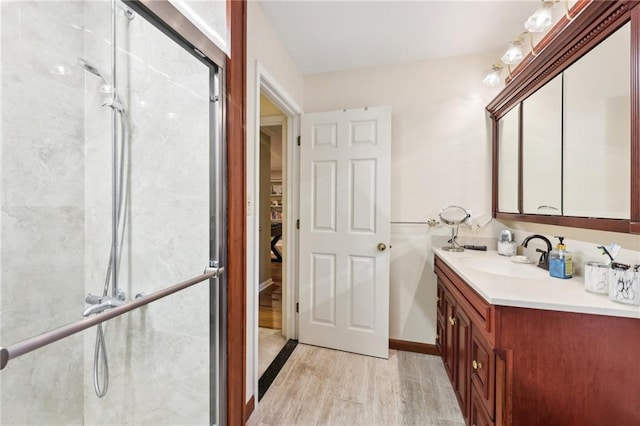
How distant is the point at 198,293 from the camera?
4.10 feet

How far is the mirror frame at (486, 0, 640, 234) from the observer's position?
96 cm

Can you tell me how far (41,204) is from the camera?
127cm

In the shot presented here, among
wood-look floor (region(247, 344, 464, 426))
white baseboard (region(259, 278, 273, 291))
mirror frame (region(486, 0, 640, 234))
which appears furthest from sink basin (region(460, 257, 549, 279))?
white baseboard (region(259, 278, 273, 291))

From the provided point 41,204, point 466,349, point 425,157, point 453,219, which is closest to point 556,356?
point 466,349

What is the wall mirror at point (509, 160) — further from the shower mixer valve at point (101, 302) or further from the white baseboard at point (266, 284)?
Answer: the white baseboard at point (266, 284)

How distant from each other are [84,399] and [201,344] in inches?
32.0

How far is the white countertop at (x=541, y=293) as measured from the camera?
0.92 meters

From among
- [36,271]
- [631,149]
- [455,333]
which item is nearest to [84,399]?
[36,271]

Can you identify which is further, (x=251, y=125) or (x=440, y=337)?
(x=440, y=337)

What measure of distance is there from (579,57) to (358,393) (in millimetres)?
2192

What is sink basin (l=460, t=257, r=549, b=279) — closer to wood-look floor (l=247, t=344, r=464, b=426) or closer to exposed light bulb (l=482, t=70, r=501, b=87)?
wood-look floor (l=247, t=344, r=464, b=426)

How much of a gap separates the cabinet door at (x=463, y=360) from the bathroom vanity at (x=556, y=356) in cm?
20

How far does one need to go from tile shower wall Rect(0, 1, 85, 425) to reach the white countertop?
1933mm

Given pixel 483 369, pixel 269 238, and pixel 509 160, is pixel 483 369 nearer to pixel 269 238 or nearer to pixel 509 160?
pixel 509 160
